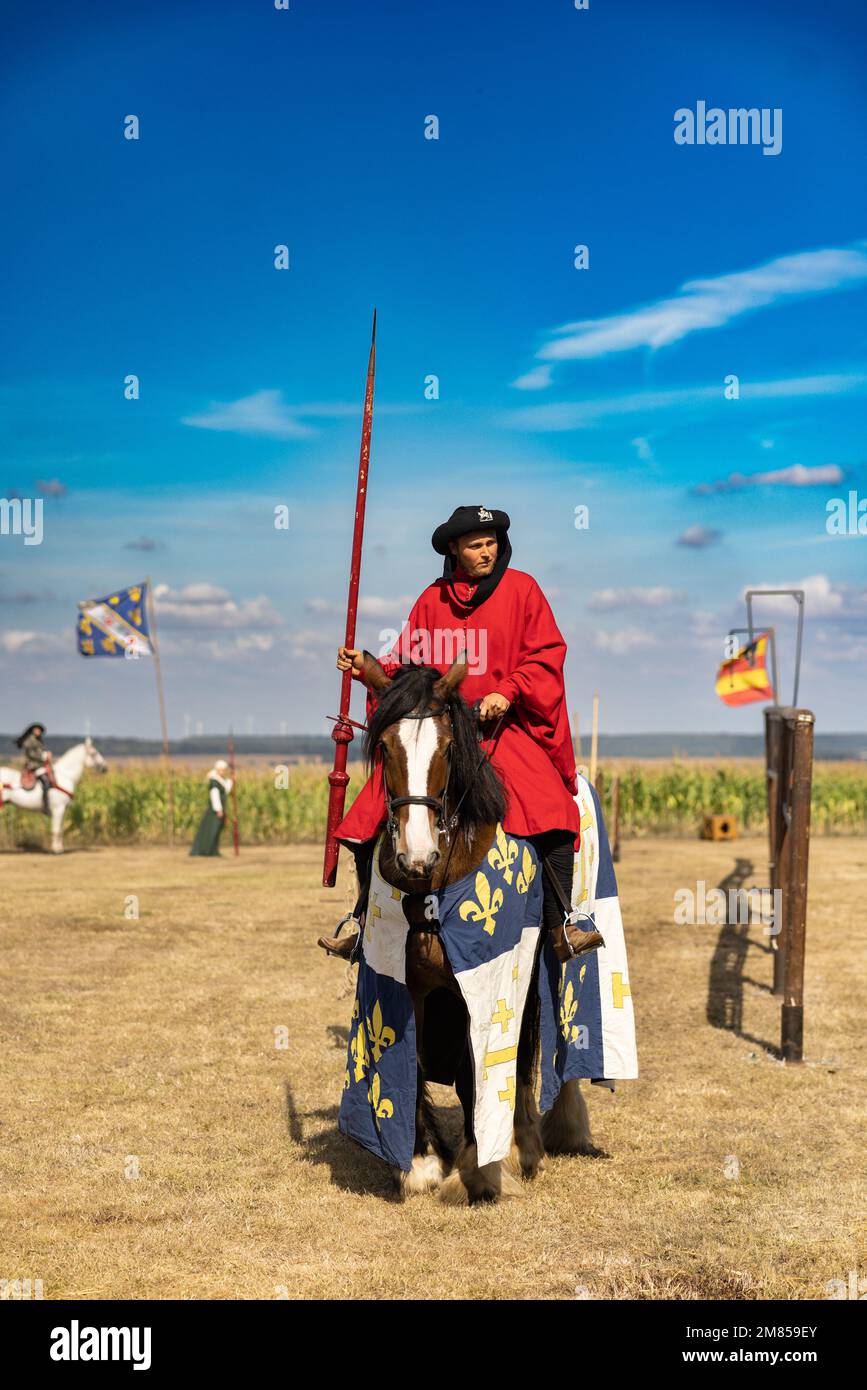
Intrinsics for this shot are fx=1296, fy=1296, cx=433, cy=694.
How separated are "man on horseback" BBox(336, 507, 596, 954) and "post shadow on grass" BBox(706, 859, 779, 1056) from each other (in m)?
4.20

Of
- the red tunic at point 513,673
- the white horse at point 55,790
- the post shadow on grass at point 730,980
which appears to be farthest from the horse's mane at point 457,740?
the white horse at point 55,790

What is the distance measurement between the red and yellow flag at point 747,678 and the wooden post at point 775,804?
29.1ft

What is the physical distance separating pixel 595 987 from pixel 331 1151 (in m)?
1.65

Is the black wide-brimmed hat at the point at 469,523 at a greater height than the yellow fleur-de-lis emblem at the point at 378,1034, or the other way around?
the black wide-brimmed hat at the point at 469,523

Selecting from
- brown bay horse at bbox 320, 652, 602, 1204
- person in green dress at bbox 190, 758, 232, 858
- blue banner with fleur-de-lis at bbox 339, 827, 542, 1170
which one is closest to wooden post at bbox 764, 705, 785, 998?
brown bay horse at bbox 320, 652, 602, 1204

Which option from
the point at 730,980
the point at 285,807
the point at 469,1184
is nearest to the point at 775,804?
the point at 730,980

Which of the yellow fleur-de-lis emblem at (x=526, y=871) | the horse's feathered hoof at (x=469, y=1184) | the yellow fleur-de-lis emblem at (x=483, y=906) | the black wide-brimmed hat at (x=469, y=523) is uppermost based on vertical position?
the black wide-brimmed hat at (x=469, y=523)

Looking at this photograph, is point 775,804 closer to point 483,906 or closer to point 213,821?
point 483,906

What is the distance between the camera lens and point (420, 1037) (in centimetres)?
593

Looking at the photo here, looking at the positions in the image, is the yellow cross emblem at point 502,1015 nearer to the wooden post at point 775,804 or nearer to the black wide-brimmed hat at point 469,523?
the black wide-brimmed hat at point 469,523

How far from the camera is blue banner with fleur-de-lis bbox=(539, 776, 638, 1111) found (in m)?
6.73

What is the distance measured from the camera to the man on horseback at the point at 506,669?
5.89 m

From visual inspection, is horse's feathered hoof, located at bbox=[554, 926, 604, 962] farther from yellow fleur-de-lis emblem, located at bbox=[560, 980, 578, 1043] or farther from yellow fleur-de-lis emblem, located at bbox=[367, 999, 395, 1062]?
yellow fleur-de-lis emblem, located at bbox=[367, 999, 395, 1062]

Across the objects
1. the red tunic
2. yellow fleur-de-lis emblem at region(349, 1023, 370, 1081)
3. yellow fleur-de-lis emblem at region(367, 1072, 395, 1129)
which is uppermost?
the red tunic
